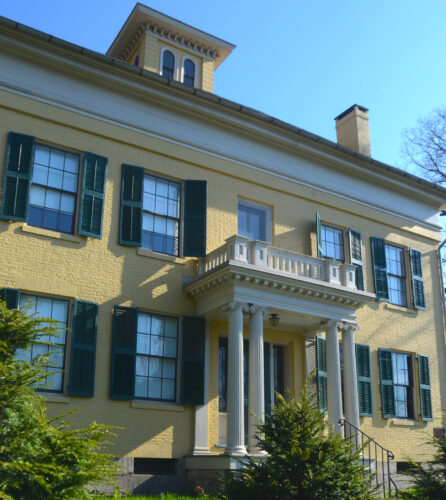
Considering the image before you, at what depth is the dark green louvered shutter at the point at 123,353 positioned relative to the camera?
46.3 ft

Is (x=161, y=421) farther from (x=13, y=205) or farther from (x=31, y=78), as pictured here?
(x=31, y=78)

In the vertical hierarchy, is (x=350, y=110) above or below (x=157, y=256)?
above

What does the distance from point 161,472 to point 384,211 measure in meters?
11.2

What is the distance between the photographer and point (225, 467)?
13.5 m

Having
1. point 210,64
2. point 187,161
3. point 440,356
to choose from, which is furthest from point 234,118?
point 440,356

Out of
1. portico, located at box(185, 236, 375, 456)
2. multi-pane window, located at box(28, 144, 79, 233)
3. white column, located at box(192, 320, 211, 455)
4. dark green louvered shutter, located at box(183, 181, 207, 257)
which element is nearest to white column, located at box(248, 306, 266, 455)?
portico, located at box(185, 236, 375, 456)

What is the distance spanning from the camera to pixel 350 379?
53.5 ft

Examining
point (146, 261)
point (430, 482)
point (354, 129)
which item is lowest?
point (430, 482)

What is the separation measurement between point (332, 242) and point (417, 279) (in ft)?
12.2

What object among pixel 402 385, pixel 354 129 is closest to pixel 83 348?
pixel 402 385

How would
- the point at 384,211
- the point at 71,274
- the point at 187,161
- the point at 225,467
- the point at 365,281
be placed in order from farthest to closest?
the point at 384,211, the point at 365,281, the point at 187,161, the point at 71,274, the point at 225,467

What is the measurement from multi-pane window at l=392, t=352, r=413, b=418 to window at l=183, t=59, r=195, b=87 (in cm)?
1081

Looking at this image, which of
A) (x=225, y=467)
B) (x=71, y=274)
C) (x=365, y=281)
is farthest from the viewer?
(x=365, y=281)

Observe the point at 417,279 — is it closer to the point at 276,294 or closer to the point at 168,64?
the point at 276,294
